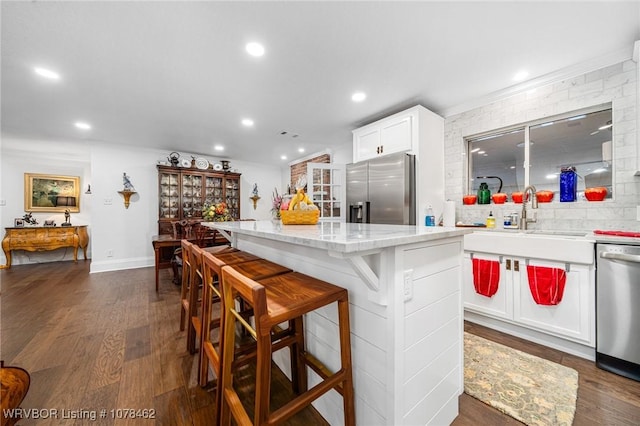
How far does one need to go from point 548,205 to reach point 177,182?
6123 millimetres

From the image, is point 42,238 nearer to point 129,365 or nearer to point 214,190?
point 214,190

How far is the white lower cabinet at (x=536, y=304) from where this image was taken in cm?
178

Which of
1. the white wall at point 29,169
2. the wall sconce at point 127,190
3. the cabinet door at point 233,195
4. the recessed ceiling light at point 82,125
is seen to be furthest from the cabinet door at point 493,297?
the white wall at point 29,169

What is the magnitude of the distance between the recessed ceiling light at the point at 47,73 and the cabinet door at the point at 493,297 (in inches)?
172

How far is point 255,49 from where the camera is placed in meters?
1.94

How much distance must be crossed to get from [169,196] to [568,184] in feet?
20.8

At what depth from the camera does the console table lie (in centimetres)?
475

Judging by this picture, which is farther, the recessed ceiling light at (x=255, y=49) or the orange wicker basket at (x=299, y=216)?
the recessed ceiling light at (x=255, y=49)

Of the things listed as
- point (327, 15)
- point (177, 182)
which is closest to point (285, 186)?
point (177, 182)

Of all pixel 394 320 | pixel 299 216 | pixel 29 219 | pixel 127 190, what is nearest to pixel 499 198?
pixel 299 216

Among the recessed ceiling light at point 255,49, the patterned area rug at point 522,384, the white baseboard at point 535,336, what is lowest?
the patterned area rug at point 522,384

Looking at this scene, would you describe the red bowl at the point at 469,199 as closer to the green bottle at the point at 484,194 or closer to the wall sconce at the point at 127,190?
the green bottle at the point at 484,194

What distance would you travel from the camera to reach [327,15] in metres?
1.61

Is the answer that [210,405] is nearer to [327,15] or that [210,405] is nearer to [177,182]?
[327,15]
